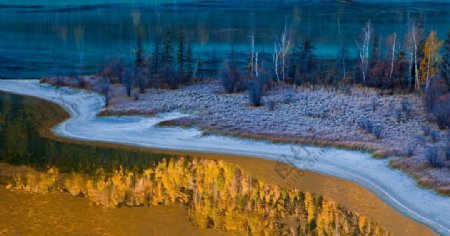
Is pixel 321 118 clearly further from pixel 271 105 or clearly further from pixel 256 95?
pixel 256 95

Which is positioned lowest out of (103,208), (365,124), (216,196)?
(103,208)

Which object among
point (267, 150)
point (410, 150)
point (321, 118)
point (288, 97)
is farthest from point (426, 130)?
point (288, 97)

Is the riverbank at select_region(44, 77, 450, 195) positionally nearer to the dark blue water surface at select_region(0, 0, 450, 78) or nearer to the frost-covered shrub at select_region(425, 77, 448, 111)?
the frost-covered shrub at select_region(425, 77, 448, 111)

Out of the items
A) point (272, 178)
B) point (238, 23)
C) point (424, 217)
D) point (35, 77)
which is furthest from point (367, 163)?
point (238, 23)

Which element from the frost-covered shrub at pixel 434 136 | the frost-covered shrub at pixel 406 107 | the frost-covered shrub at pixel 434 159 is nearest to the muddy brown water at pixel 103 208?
the frost-covered shrub at pixel 434 159

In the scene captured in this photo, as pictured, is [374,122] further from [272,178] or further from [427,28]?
[427,28]

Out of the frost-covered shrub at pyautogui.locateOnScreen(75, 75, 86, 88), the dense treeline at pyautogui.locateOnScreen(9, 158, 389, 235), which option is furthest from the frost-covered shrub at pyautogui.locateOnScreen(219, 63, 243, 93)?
the dense treeline at pyautogui.locateOnScreen(9, 158, 389, 235)
